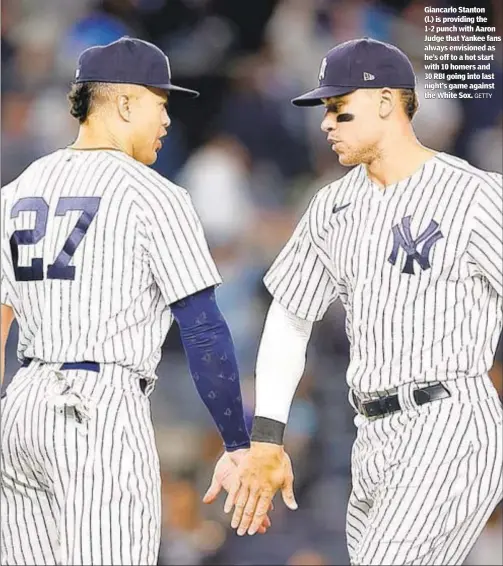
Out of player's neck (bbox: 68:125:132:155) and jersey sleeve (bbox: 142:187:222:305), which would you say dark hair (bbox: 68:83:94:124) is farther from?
jersey sleeve (bbox: 142:187:222:305)

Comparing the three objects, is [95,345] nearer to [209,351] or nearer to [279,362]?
[209,351]

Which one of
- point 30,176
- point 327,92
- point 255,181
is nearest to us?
point 30,176

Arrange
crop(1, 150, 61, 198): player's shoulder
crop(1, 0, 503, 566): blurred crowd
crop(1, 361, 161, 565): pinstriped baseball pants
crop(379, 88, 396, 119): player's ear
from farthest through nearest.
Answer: crop(1, 0, 503, 566): blurred crowd → crop(379, 88, 396, 119): player's ear → crop(1, 150, 61, 198): player's shoulder → crop(1, 361, 161, 565): pinstriped baseball pants

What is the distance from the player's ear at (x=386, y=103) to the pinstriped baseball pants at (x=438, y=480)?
67 cm

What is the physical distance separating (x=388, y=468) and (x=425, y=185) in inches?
25.3

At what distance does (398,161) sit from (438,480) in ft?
2.45

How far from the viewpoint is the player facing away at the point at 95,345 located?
2666 mm

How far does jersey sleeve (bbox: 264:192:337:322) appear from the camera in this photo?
3129 mm

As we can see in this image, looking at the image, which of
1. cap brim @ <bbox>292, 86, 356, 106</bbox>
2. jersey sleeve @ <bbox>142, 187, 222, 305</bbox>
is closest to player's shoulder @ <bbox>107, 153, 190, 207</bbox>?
jersey sleeve @ <bbox>142, 187, 222, 305</bbox>

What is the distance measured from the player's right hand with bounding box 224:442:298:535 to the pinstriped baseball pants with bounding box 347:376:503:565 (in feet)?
1.17

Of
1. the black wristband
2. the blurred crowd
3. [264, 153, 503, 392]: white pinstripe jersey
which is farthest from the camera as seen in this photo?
the blurred crowd

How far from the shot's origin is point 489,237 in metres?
2.74

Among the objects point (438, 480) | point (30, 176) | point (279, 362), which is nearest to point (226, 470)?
point (279, 362)

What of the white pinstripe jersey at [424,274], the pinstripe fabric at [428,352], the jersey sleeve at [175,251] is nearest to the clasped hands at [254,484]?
the pinstripe fabric at [428,352]
